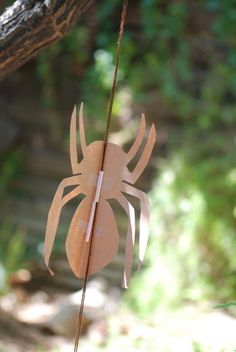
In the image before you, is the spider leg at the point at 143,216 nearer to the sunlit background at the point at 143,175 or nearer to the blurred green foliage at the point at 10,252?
the sunlit background at the point at 143,175

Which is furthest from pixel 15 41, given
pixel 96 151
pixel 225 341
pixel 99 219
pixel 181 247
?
pixel 181 247

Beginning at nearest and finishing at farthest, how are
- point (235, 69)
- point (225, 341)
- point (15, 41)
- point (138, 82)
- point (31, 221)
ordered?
point (15, 41) → point (225, 341) → point (235, 69) → point (138, 82) → point (31, 221)

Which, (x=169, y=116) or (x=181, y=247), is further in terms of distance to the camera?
(x=169, y=116)

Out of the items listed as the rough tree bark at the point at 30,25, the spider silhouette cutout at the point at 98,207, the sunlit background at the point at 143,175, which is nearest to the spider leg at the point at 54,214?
the spider silhouette cutout at the point at 98,207

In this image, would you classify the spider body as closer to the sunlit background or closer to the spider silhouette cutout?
the spider silhouette cutout

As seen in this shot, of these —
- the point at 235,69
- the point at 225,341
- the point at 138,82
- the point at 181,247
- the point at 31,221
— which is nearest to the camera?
the point at 225,341

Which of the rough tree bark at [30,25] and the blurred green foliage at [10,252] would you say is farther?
the blurred green foliage at [10,252]

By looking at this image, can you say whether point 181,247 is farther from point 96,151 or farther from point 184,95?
point 96,151

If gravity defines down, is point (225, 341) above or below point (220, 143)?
below
